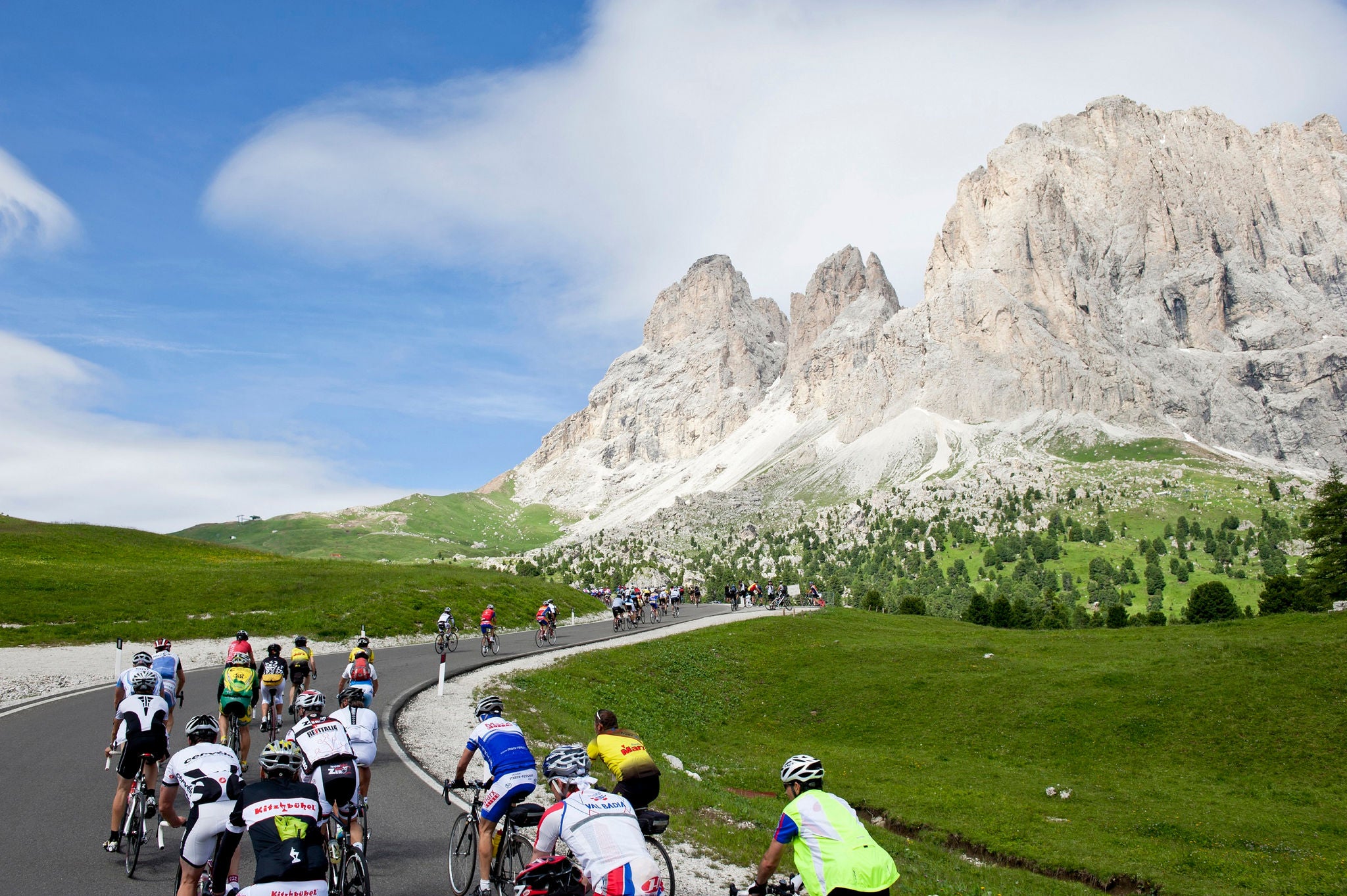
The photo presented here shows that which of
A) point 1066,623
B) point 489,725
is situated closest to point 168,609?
point 489,725

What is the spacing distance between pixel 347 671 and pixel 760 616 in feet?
148

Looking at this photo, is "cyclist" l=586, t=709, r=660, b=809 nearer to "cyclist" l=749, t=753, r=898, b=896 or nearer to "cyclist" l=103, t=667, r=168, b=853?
"cyclist" l=749, t=753, r=898, b=896

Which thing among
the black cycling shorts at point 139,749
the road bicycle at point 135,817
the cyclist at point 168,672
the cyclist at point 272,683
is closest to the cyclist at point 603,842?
the road bicycle at point 135,817

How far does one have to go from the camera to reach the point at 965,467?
7352 inches

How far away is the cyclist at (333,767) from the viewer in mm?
10422

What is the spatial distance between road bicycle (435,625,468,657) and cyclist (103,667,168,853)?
21253mm

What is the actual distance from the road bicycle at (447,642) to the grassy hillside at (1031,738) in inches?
211

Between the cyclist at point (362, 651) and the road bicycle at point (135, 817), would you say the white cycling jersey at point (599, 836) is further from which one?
the cyclist at point (362, 651)

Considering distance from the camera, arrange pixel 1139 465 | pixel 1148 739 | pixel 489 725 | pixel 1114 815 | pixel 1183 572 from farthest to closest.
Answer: pixel 1139 465
pixel 1183 572
pixel 1148 739
pixel 1114 815
pixel 489 725

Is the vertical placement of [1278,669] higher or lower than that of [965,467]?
lower

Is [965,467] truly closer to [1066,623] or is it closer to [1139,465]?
[1139,465]

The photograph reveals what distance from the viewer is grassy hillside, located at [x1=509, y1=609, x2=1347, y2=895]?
63.3 feet

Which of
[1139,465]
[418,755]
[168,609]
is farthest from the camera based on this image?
[1139,465]

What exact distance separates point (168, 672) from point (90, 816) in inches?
154
